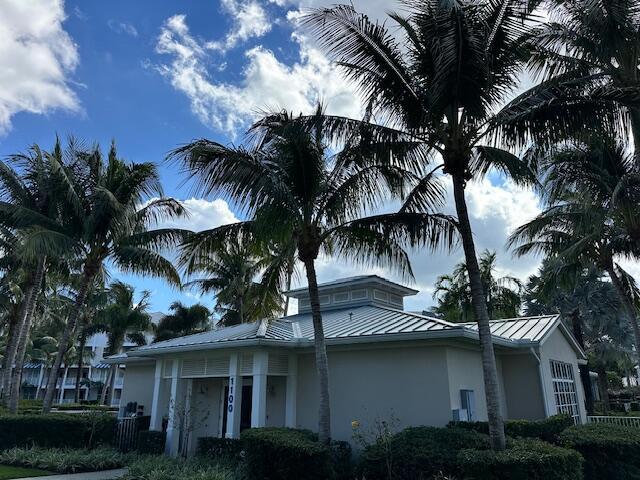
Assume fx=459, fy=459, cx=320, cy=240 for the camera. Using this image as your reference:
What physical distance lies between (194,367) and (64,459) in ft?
13.5

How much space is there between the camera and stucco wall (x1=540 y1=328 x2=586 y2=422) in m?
14.7

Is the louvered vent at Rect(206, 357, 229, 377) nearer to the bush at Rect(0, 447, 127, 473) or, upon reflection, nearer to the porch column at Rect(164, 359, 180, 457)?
the porch column at Rect(164, 359, 180, 457)

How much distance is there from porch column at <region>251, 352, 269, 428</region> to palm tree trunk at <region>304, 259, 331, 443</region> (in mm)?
2532

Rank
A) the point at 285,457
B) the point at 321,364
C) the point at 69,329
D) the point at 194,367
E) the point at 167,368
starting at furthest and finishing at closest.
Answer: the point at 69,329 < the point at 167,368 < the point at 194,367 < the point at 321,364 < the point at 285,457

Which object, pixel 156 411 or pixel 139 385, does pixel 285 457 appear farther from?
pixel 139 385

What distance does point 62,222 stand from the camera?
1681cm

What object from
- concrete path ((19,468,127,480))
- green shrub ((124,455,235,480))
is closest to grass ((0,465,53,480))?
concrete path ((19,468,127,480))

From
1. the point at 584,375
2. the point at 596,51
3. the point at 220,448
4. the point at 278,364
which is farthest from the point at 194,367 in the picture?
the point at 584,375

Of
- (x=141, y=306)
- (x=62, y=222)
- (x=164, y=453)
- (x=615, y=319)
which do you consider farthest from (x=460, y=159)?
(x=141, y=306)

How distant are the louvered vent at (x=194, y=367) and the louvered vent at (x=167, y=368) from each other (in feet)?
3.25

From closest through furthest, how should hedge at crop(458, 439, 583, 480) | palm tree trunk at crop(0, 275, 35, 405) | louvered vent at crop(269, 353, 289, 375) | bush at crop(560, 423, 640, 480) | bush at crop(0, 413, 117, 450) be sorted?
hedge at crop(458, 439, 583, 480) → bush at crop(560, 423, 640, 480) → louvered vent at crop(269, 353, 289, 375) → bush at crop(0, 413, 117, 450) → palm tree trunk at crop(0, 275, 35, 405)

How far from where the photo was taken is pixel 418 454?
8.54 m

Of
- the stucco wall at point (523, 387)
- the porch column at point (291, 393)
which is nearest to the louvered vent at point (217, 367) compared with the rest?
the porch column at point (291, 393)

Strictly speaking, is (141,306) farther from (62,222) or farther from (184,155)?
(184,155)
